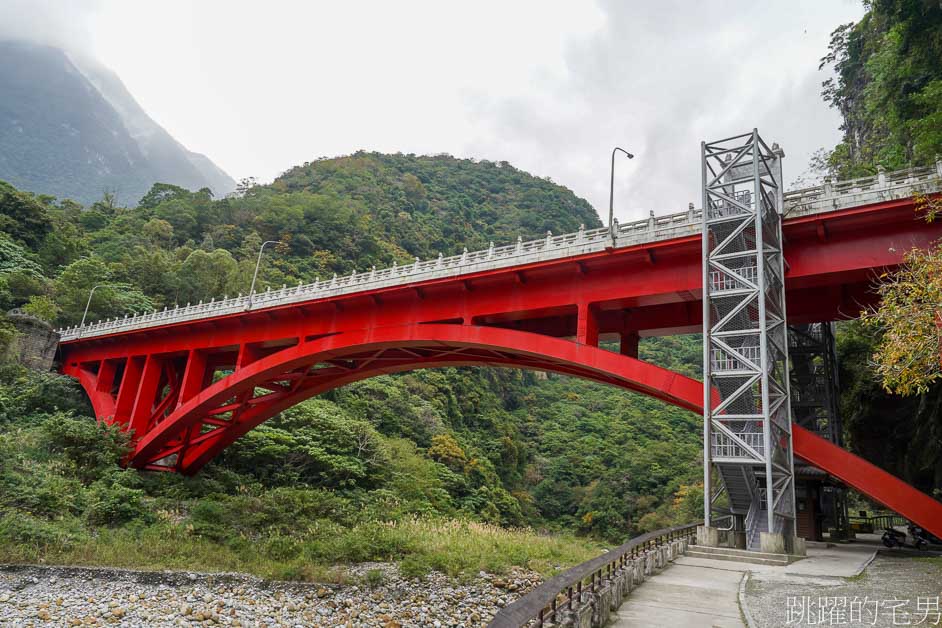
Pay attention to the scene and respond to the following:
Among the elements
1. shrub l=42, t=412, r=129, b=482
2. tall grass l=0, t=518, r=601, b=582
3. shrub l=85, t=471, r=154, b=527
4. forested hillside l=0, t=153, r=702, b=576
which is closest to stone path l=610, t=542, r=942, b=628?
tall grass l=0, t=518, r=601, b=582

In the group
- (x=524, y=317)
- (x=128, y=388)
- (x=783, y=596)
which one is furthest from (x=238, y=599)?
(x=128, y=388)

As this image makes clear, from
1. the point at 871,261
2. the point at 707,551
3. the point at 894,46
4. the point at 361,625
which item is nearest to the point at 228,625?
the point at 361,625

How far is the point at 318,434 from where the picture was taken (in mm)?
31875

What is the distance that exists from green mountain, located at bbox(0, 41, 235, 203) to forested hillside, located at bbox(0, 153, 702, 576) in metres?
111

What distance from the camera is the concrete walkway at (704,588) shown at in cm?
733

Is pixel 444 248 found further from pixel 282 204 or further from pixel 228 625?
pixel 228 625

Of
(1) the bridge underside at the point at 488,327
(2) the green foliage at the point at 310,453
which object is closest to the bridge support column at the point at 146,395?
(1) the bridge underside at the point at 488,327

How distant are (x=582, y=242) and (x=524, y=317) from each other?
11.3 ft

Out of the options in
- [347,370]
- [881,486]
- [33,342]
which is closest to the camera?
[881,486]

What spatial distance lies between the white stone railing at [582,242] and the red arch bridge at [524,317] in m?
0.05

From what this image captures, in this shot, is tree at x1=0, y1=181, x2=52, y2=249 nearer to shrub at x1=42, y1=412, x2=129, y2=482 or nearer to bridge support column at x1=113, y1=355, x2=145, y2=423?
bridge support column at x1=113, y1=355, x2=145, y2=423

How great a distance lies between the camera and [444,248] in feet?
230

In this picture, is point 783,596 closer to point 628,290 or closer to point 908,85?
point 628,290

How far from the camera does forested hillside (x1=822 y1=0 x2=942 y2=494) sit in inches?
701
